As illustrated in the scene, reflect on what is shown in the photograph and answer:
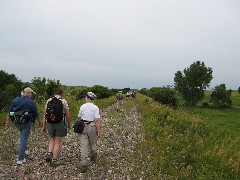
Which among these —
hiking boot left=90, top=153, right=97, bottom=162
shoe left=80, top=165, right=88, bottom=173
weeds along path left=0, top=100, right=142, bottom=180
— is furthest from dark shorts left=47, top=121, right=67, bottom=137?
hiking boot left=90, top=153, right=97, bottom=162

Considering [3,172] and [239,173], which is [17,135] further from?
[239,173]

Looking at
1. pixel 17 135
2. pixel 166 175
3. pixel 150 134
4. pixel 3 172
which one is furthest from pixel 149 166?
pixel 17 135

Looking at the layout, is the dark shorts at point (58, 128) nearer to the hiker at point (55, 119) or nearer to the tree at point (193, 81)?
the hiker at point (55, 119)

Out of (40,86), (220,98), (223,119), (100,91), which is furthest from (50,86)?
(220,98)

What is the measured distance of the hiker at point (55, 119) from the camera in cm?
1194

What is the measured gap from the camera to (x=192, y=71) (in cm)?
13288

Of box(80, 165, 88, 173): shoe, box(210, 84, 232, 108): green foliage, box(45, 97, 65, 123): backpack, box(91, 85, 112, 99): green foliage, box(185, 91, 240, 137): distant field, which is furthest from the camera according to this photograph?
box(210, 84, 232, 108): green foliage

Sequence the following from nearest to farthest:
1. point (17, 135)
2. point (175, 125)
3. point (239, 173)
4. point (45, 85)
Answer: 1. point (239, 173)
2. point (17, 135)
3. point (175, 125)
4. point (45, 85)

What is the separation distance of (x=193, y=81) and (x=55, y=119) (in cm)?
12247

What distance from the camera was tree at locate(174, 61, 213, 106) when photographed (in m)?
127

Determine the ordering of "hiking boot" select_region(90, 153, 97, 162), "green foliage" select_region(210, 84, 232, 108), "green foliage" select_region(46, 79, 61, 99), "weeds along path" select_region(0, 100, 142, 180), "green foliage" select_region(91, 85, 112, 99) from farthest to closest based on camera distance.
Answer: "green foliage" select_region(210, 84, 232, 108), "green foliage" select_region(91, 85, 112, 99), "green foliage" select_region(46, 79, 61, 99), "hiking boot" select_region(90, 153, 97, 162), "weeds along path" select_region(0, 100, 142, 180)

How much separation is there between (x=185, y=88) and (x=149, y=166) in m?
120

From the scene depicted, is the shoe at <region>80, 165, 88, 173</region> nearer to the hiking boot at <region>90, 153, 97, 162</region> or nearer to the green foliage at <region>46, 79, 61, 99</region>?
the hiking boot at <region>90, 153, 97, 162</region>

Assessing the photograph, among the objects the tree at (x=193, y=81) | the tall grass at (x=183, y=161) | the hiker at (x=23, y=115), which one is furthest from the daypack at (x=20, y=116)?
the tree at (x=193, y=81)
